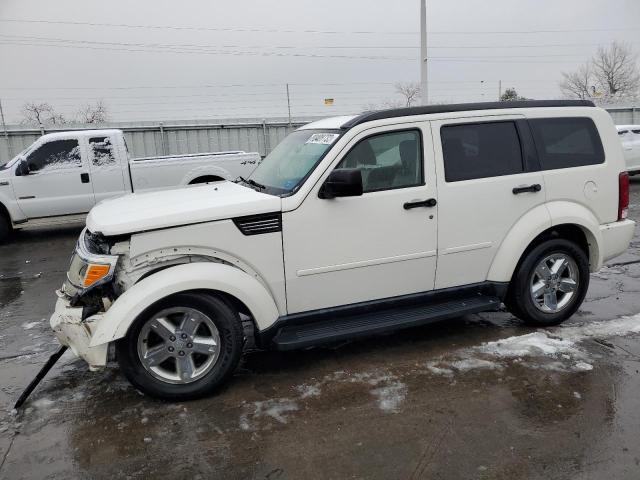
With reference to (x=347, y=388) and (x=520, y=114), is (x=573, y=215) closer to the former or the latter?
(x=520, y=114)

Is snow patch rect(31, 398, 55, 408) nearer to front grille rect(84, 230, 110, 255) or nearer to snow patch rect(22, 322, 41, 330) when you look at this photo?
front grille rect(84, 230, 110, 255)

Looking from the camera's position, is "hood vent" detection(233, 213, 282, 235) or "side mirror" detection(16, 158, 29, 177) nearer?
"hood vent" detection(233, 213, 282, 235)

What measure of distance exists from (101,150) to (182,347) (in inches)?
328

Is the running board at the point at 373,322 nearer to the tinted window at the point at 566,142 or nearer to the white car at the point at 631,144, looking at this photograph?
the tinted window at the point at 566,142

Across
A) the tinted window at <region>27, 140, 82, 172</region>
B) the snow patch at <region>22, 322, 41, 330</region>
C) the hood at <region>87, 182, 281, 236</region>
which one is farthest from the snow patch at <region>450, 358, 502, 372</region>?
the tinted window at <region>27, 140, 82, 172</region>

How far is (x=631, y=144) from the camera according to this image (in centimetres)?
1480

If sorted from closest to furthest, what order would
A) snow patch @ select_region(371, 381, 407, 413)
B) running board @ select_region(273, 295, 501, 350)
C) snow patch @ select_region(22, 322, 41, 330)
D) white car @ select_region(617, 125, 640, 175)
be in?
snow patch @ select_region(371, 381, 407, 413) → running board @ select_region(273, 295, 501, 350) → snow patch @ select_region(22, 322, 41, 330) → white car @ select_region(617, 125, 640, 175)

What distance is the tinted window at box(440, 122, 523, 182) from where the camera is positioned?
4.37 meters

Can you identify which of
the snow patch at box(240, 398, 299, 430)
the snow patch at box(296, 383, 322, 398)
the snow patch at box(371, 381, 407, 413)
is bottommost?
the snow patch at box(371, 381, 407, 413)

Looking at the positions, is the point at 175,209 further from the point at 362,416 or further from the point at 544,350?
the point at 544,350

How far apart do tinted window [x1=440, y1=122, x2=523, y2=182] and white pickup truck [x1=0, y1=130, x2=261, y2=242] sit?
6663 mm

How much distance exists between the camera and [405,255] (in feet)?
13.9

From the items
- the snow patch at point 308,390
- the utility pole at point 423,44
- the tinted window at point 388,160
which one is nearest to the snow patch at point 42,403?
the snow patch at point 308,390

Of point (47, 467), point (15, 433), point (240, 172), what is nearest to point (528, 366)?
point (47, 467)
